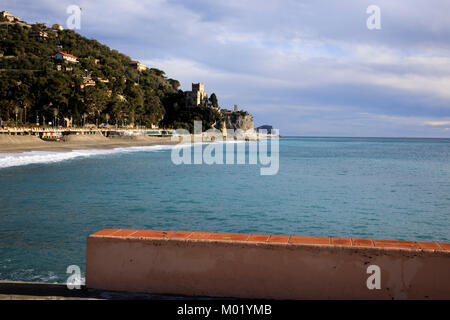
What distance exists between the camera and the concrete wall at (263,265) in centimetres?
308

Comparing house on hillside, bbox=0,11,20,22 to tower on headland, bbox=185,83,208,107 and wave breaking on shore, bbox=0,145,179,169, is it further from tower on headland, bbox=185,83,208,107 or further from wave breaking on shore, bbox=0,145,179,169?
wave breaking on shore, bbox=0,145,179,169

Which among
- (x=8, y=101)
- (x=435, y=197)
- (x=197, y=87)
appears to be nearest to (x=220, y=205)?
(x=435, y=197)

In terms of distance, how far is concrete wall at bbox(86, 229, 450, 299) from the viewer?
3084 mm

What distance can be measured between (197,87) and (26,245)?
154180mm

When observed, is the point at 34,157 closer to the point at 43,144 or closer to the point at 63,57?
A: the point at 43,144

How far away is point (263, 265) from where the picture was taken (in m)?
3.26

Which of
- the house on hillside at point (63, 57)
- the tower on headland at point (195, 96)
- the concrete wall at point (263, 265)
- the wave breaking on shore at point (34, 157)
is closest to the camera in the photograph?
the concrete wall at point (263, 265)

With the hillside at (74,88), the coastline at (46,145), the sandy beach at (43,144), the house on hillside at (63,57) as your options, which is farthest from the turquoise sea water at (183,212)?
the house on hillside at (63,57)

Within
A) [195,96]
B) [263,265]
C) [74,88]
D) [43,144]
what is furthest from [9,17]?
[263,265]

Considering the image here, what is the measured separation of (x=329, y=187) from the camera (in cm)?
2105

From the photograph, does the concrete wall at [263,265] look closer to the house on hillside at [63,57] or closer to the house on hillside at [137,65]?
the house on hillside at [63,57]

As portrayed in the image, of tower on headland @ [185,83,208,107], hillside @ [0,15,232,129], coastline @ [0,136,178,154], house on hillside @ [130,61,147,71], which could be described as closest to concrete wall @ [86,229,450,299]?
coastline @ [0,136,178,154]

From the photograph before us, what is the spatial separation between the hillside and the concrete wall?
75.8 metres

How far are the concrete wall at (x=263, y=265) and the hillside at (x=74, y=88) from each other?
2984 inches
